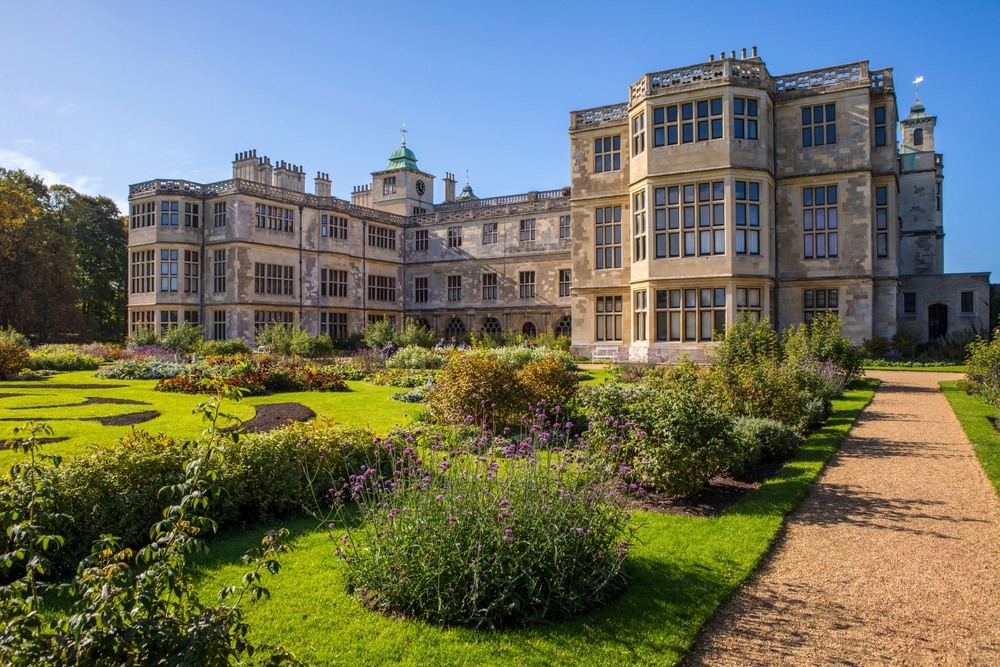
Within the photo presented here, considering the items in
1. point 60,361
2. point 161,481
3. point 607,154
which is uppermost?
point 607,154

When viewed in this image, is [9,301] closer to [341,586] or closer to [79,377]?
[79,377]

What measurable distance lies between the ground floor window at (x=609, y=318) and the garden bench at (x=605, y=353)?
1.86 feet

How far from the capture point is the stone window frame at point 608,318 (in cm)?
2359

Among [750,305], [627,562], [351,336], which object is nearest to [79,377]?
[351,336]

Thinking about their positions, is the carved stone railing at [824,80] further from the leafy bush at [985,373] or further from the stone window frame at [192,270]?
the stone window frame at [192,270]

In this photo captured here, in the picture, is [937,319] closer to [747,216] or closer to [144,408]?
[747,216]

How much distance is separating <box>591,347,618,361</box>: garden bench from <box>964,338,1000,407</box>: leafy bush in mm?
10975

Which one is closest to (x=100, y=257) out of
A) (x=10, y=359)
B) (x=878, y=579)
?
(x=10, y=359)

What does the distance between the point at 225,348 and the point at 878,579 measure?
81.9 ft

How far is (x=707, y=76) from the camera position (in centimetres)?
2023

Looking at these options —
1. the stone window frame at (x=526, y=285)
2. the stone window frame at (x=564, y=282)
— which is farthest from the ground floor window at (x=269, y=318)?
the stone window frame at (x=564, y=282)

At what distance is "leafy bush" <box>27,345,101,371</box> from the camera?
21.2m

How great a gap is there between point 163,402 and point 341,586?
10.5 m

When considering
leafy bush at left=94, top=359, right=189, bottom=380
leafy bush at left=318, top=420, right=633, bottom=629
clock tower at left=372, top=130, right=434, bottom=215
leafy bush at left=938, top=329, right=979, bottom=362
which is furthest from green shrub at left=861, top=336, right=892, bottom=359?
clock tower at left=372, top=130, right=434, bottom=215
